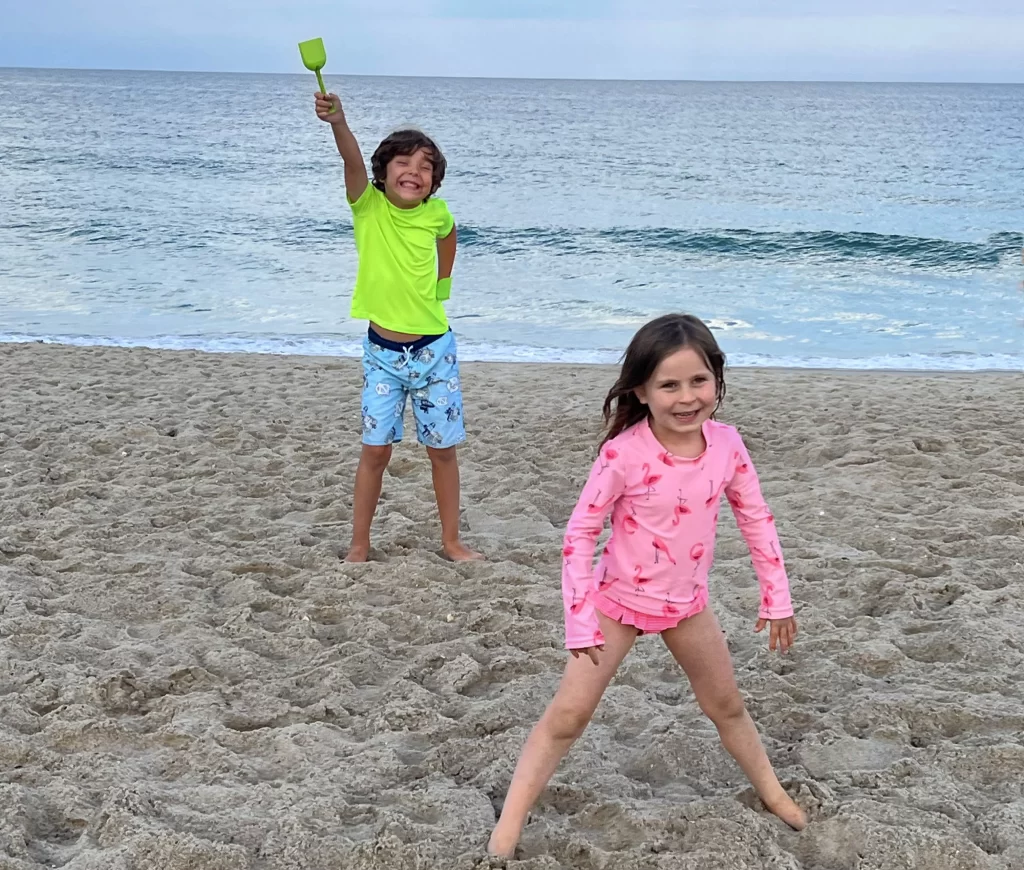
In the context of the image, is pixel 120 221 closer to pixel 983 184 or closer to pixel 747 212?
pixel 747 212

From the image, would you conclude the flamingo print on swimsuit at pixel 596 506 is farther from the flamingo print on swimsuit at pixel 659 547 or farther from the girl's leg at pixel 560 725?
the girl's leg at pixel 560 725

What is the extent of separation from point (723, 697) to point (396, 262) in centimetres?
226

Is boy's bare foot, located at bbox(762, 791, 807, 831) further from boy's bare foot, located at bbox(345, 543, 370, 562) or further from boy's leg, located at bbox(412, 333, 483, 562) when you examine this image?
boy's bare foot, located at bbox(345, 543, 370, 562)

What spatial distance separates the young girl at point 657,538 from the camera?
2182 millimetres

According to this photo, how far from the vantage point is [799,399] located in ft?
24.0

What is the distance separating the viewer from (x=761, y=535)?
232 centimetres

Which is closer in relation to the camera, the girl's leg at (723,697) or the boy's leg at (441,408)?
the girl's leg at (723,697)

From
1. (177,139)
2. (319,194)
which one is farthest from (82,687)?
(177,139)

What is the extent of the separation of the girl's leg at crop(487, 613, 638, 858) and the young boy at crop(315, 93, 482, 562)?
1.92 meters

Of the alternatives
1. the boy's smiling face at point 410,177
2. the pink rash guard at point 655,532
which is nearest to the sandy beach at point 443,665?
the pink rash guard at point 655,532

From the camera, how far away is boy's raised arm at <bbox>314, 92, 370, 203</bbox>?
3650mm

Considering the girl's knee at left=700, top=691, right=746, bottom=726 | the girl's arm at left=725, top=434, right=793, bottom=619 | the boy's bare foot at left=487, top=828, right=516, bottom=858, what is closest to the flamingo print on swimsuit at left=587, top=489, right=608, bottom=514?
the girl's arm at left=725, top=434, right=793, bottom=619

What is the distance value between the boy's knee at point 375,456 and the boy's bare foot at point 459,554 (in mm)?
473

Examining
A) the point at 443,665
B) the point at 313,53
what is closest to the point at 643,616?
the point at 443,665
